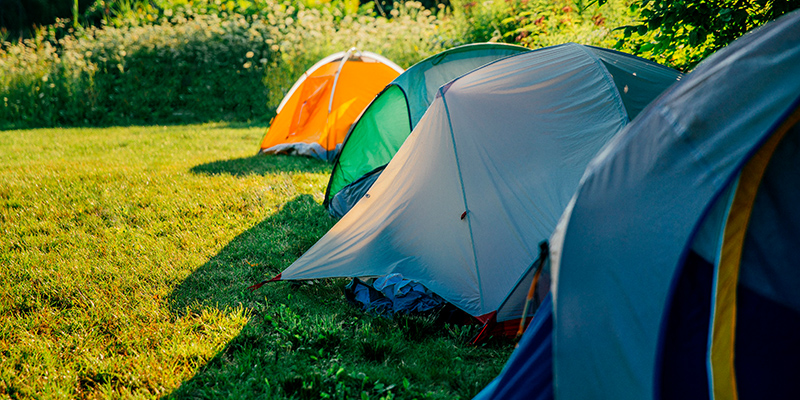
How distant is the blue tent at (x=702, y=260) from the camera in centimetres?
137

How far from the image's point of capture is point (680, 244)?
1392 millimetres

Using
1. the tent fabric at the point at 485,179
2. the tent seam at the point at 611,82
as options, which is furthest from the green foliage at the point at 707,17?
the tent seam at the point at 611,82

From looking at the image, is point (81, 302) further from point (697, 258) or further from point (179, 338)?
point (697, 258)

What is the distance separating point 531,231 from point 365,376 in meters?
1.02

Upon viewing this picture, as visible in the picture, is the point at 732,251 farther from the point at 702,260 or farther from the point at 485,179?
the point at 485,179

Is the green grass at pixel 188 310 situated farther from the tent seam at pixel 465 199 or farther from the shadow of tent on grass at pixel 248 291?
the tent seam at pixel 465 199

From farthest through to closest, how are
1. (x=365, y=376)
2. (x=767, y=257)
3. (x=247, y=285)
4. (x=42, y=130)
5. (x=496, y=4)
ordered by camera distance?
(x=496, y=4) < (x=42, y=130) < (x=247, y=285) < (x=365, y=376) < (x=767, y=257)

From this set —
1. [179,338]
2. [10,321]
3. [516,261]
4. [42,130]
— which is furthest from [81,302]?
[42,130]

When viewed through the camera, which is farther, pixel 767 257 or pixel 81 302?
pixel 81 302

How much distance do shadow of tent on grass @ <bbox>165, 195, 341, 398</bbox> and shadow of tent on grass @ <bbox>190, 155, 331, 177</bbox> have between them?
3.86 ft

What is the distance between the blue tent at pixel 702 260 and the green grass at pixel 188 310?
738mm

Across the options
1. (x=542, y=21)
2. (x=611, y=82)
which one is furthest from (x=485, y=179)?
(x=542, y=21)

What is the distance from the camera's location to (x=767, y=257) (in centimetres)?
141

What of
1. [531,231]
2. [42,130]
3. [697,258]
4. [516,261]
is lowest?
[42,130]
